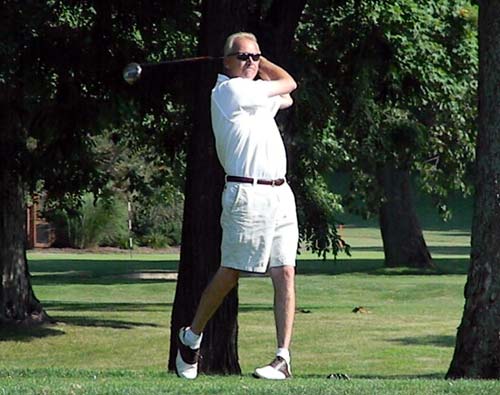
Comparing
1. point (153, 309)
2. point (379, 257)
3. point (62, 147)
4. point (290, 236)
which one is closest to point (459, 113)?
point (153, 309)

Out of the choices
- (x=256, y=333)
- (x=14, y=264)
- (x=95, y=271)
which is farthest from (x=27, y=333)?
(x=95, y=271)

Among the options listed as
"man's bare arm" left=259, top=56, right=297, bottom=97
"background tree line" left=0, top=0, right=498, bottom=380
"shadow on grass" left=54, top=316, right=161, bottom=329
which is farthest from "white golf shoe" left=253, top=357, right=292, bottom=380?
"shadow on grass" left=54, top=316, right=161, bottom=329

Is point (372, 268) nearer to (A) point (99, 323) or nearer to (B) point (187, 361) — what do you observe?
(A) point (99, 323)

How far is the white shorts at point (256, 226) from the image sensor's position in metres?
8.86

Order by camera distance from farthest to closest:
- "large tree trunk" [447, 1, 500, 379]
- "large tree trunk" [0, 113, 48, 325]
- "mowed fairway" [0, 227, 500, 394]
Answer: "large tree trunk" [0, 113, 48, 325] < "large tree trunk" [447, 1, 500, 379] < "mowed fairway" [0, 227, 500, 394]

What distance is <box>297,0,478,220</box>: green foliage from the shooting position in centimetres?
1969

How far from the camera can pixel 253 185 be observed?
348 inches

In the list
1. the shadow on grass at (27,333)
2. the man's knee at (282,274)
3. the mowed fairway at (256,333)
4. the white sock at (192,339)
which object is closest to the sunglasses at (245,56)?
the man's knee at (282,274)

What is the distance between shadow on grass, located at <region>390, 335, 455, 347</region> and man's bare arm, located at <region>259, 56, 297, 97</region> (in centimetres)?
1193

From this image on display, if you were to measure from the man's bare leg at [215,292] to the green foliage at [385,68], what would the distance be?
26.3 feet

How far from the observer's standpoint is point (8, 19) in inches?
644

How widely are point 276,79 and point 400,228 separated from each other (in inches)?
1243

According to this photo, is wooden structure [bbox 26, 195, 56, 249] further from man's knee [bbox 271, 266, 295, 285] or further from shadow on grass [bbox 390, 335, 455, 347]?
man's knee [bbox 271, 266, 295, 285]

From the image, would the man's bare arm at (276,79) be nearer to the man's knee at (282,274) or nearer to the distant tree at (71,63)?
the man's knee at (282,274)
